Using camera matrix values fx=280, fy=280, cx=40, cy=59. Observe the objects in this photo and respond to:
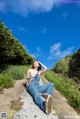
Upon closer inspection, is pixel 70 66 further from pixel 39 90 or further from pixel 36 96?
pixel 36 96

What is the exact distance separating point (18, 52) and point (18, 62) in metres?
4.35

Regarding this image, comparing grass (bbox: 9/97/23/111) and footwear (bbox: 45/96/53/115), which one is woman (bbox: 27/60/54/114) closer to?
footwear (bbox: 45/96/53/115)

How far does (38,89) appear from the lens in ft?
33.2

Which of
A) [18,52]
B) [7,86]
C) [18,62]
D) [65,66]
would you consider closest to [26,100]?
[7,86]

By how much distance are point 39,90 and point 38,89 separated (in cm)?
5

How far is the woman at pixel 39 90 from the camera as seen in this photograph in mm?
8602

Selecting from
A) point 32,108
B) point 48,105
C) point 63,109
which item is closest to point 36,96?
point 32,108

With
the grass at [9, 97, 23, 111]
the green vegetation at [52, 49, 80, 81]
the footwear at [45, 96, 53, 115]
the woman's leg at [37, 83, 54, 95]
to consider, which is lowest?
the footwear at [45, 96, 53, 115]

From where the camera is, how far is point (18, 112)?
8828mm

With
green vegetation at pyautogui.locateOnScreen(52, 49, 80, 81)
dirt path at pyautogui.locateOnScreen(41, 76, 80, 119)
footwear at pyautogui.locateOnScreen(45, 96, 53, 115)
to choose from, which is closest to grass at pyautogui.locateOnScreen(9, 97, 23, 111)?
footwear at pyautogui.locateOnScreen(45, 96, 53, 115)

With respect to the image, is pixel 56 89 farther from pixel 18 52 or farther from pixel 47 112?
pixel 18 52

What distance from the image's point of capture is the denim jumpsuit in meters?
9.10

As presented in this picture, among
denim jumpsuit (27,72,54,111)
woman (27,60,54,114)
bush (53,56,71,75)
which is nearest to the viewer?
woman (27,60,54,114)

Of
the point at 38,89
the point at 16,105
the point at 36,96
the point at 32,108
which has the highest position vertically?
the point at 38,89
